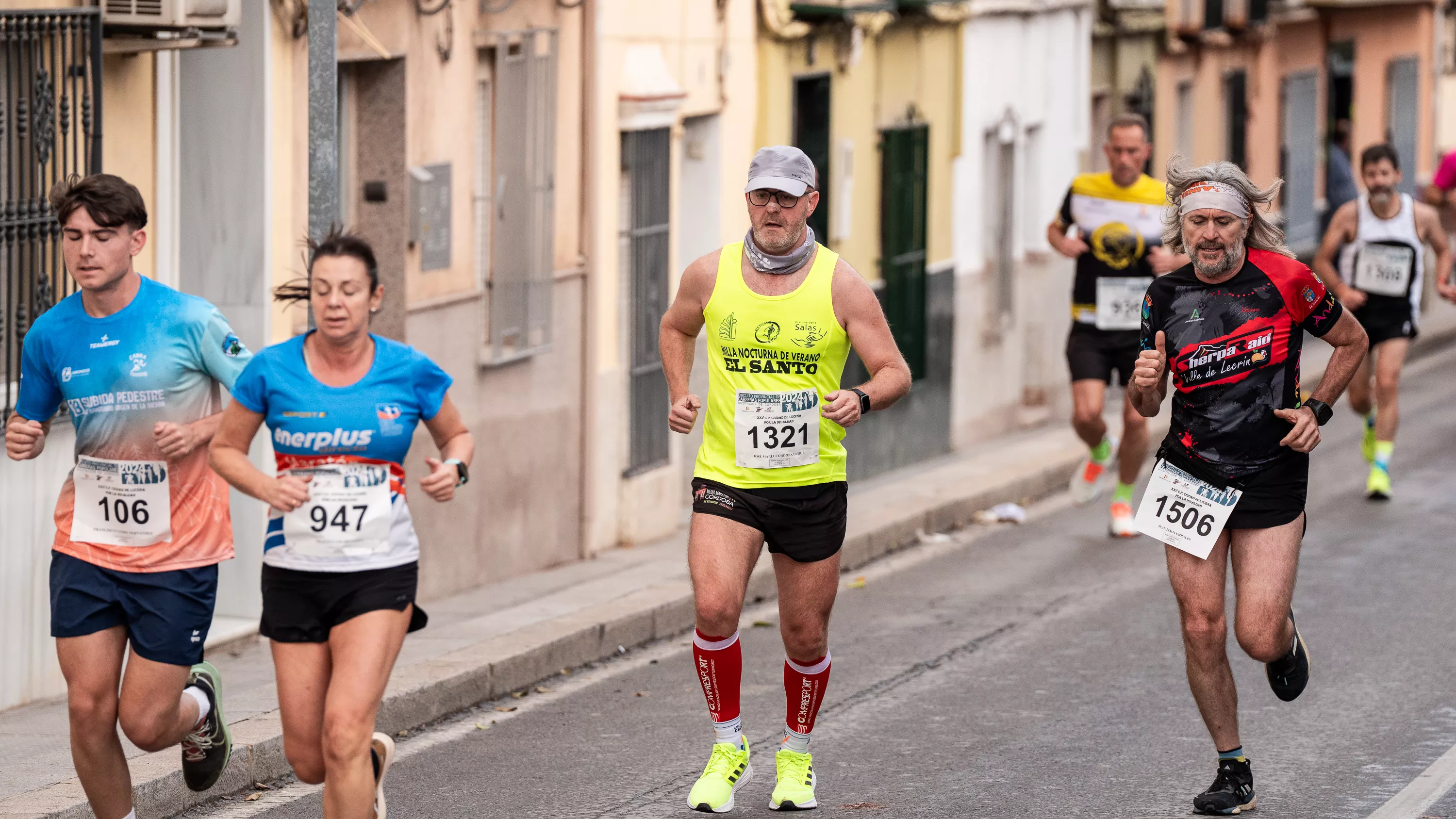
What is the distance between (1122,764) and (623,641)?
310 centimetres

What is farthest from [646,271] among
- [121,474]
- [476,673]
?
[121,474]

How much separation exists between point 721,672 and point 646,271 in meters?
6.54

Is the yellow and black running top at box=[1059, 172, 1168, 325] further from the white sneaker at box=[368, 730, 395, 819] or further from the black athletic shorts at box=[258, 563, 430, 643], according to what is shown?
the black athletic shorts at box=[258, 563, 430, 643]

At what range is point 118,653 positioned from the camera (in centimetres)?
618

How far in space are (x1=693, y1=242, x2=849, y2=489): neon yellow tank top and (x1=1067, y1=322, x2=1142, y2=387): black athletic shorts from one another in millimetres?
5972

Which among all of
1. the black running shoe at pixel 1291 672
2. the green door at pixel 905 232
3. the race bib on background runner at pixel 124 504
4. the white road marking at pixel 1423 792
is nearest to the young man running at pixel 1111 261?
the green door at pixel 905 232

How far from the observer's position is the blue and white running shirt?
5.77 m

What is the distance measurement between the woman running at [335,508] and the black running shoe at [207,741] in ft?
2.52

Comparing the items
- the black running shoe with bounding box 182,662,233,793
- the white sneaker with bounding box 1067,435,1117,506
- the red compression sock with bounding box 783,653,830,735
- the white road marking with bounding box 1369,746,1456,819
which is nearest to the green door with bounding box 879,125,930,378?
the white sneaker with bounding box 1067,435,1117,506

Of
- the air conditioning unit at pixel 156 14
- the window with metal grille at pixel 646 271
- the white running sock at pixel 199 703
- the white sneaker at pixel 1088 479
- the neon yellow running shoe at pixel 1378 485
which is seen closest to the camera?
the white running sock at pixel 199 703

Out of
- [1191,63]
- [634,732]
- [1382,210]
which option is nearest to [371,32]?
[634,732]

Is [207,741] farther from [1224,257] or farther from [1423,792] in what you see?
[1423,792]

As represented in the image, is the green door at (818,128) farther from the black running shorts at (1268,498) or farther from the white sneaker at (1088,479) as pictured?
the black running shorts at (1268,498)

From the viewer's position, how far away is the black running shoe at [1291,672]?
23.6ft
